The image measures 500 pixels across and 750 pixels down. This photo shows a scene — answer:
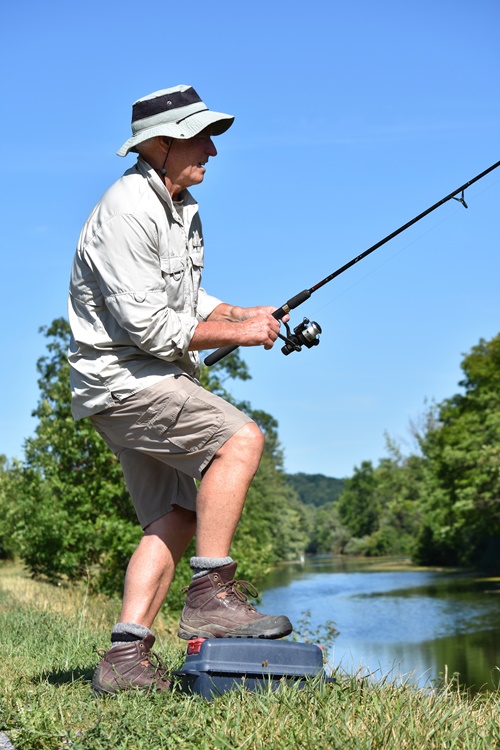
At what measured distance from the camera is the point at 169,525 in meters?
4.05

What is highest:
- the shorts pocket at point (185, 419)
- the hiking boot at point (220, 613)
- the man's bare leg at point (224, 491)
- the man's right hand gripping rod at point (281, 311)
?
the man's right hand gripping rod at point (281, 311)

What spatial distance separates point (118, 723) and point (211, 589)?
0.76 metres

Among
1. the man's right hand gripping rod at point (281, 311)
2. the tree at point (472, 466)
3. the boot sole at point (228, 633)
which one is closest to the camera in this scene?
the boot sole at point (228, 633)

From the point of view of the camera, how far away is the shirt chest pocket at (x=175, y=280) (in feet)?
12.8

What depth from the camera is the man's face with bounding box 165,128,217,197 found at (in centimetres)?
402

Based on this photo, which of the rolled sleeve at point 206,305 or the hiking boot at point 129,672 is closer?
the hiking boot at point 129,672

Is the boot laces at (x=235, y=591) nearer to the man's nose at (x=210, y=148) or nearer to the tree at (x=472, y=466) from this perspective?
the man's nose at (x=210, y=148)

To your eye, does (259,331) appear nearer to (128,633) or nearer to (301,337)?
(301,337)

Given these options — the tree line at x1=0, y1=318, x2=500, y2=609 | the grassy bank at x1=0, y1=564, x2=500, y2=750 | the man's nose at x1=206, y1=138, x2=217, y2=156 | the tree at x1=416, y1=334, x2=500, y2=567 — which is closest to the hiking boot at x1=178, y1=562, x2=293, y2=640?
the grassy bank at x1=0, y1=564, x2=500, y2=750

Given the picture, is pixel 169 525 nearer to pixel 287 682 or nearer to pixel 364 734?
pixel 287 682

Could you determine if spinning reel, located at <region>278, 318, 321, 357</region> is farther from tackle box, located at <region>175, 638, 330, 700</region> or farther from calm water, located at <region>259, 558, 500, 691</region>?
calm water, located at <region>259, 558, 500, 691</region>

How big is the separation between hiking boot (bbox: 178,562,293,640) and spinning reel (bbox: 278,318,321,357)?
1062 millimetres


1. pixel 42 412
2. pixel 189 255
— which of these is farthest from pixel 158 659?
pixel 42 412

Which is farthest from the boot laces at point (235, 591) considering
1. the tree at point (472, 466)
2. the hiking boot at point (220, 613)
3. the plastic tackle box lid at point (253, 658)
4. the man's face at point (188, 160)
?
the tree at point (472, 466)
